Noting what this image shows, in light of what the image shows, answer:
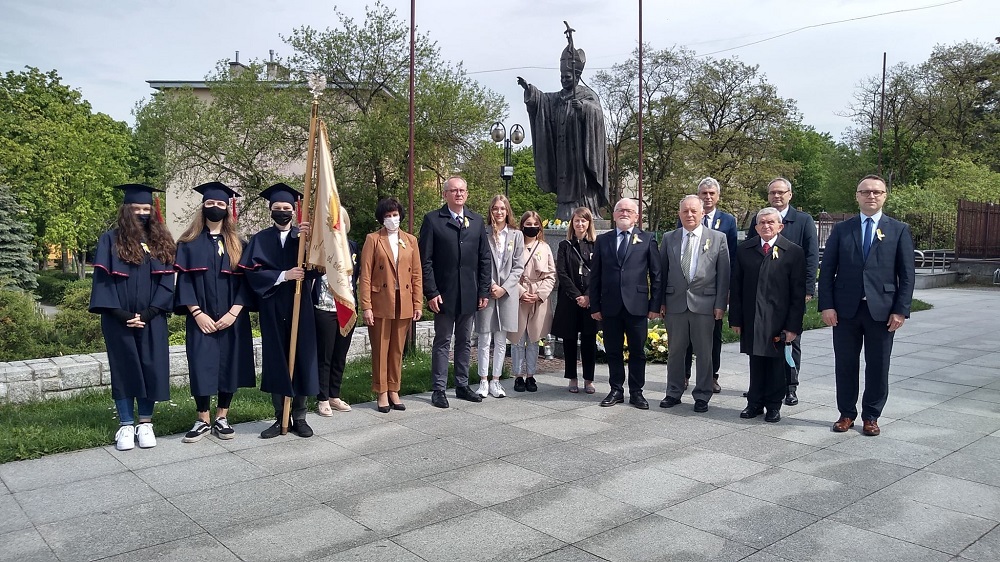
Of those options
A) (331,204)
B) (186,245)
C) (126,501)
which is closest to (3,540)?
(126,501)

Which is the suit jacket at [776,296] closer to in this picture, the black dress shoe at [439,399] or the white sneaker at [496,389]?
the white sneaker at [496,389]

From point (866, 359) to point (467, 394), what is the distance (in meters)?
3.57

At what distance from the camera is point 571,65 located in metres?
10.5

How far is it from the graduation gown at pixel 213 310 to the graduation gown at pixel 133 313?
15 centimetres

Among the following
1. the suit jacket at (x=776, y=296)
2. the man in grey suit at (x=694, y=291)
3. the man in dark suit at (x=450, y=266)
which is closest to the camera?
the suit jacket at (x=776, y=296)

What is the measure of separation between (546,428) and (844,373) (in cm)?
249

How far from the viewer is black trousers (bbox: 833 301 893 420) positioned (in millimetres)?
6078

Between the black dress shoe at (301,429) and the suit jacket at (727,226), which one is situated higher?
the suit jacket at (727,226)

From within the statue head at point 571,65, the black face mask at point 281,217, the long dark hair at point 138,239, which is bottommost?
the long dark hair at point 138,239

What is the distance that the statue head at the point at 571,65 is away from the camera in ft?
34.2

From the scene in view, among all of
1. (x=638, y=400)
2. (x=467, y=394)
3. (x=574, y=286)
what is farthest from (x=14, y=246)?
(x=638, y=400)

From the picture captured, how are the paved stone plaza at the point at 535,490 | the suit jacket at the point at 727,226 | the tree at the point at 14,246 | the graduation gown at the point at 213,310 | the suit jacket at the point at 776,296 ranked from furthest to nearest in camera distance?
the tree at the point at 14,246
the suit jacket at the point at 727,226
the suit jacket at the point at 776,296
the graduation gown at the point at 213,310
the paved stone plaza at the point at 535,490

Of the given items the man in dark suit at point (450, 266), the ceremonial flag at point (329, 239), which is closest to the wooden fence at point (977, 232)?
the man in dark suit at point (450, 266)

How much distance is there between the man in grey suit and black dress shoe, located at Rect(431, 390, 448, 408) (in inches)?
80.2
